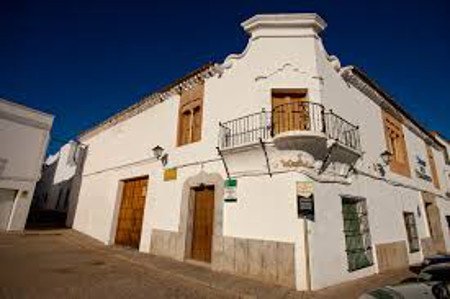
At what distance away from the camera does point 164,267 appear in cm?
770

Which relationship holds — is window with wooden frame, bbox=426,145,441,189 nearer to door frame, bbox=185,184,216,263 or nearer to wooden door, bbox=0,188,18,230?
door frame, bbox=185,184,216,263

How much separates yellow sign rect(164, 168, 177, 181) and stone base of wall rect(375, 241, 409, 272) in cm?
748

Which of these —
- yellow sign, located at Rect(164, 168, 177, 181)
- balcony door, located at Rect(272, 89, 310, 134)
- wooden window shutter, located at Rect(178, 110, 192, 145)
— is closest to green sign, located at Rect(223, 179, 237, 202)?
balcony door, located at Rect(272, 89, 310, 134)

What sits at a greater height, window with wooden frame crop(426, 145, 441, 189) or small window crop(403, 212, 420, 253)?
window with wooden frame crop(426, 145, 441, 189)

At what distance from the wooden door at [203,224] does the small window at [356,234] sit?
416 cm

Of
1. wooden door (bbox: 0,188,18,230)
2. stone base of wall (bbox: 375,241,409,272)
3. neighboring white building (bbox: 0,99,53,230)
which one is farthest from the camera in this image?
neighboring white building (bbox: 0,99,53,230)

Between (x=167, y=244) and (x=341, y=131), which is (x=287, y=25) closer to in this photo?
(x=341, y=131)

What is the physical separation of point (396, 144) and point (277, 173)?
864 centimetres

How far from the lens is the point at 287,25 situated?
8.52 m

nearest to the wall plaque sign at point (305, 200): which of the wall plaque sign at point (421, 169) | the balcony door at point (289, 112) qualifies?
the balcony door at point (289, 112)

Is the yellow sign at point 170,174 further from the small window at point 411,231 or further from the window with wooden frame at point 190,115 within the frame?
the small window at point 411,231

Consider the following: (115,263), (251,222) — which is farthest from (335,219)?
(115,263)

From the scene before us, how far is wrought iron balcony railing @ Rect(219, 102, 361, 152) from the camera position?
751 cm

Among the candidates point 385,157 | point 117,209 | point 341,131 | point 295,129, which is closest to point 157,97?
point 117,209
